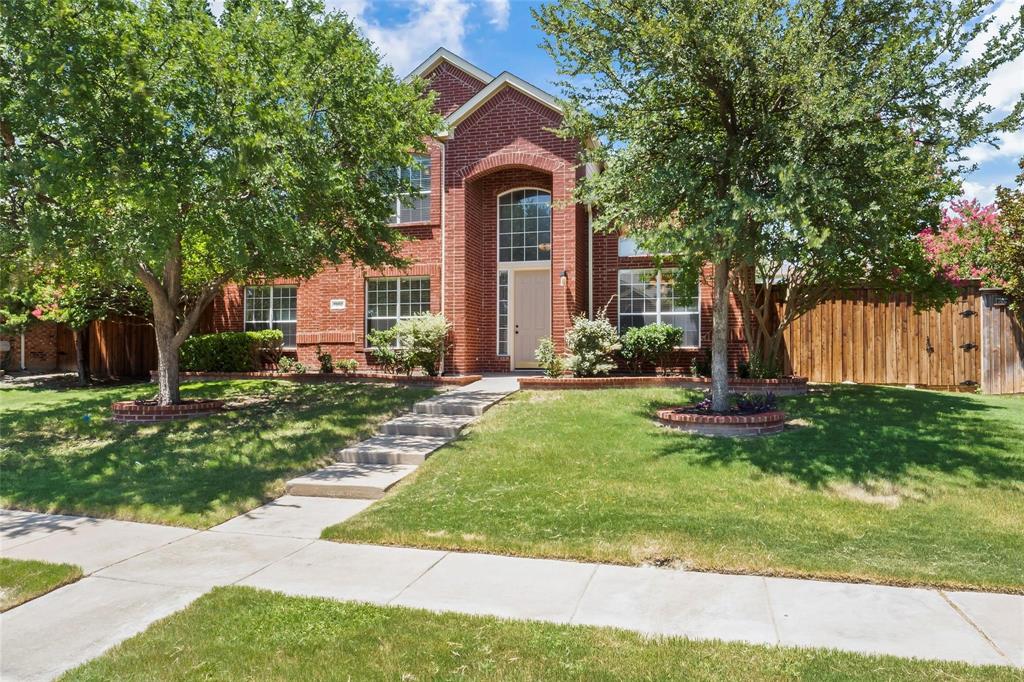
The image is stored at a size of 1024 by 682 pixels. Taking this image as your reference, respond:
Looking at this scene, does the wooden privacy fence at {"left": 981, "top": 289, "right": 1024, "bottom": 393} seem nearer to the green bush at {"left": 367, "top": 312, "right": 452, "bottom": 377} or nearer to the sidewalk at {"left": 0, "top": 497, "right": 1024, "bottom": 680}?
the sidewalk at {"left": 0, "top": 497, "right": 1024, "bottom": 680}

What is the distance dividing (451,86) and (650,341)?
29.8ft

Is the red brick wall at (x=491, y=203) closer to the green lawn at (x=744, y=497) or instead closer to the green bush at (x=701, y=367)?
the green bush at (x=701, y=367)

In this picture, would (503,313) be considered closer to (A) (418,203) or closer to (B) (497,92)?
(A) (418,203)

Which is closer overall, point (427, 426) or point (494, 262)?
point (427, 426)

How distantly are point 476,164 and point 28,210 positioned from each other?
9.29m

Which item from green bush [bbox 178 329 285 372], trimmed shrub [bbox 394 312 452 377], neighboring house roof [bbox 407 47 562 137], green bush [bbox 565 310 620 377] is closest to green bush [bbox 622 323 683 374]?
green bush [bbox 565 310 620 377]

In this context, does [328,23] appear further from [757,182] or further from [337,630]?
[337,630]

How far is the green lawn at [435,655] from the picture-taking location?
3.43m

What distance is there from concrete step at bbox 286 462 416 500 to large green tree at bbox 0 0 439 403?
3403mm

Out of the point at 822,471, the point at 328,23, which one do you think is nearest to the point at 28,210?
the point at 328,23

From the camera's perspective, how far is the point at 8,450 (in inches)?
387

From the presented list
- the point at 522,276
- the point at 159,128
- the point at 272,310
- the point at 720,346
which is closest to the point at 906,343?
the point at 720,346

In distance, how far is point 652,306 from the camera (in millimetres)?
15680

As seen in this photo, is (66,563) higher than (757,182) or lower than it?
lower
